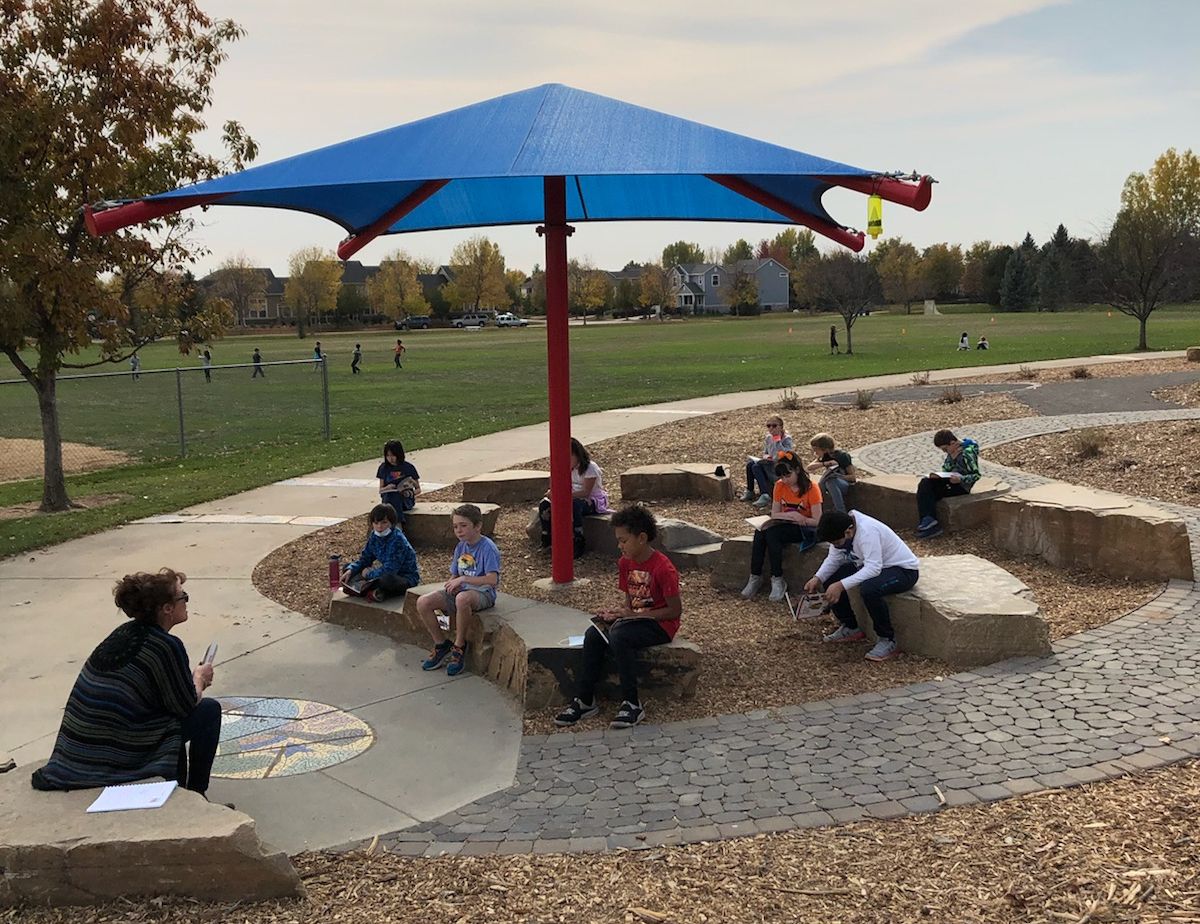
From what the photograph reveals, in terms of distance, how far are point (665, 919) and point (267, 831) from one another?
1840mm

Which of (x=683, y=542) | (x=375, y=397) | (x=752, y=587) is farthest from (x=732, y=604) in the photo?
(x=375, y=397)

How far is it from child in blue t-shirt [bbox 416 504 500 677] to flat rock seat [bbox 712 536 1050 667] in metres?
2.27

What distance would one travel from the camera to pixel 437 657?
20.9ft

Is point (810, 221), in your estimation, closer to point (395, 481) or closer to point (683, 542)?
point (683, 542)

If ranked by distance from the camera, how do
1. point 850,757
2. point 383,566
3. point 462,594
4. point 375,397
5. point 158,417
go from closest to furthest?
point 850,757, point 462,594, point 383,566, point 158,417, point 375,397

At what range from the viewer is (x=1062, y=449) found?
12.4 meters

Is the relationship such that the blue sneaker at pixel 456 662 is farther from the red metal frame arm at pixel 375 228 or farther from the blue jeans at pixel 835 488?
the blue jeans at pixel 835 488

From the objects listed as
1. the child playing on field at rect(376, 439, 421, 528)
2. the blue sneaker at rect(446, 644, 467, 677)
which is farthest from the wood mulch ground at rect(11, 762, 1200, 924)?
the child playing on field at rect(376, 439, 421, 528)

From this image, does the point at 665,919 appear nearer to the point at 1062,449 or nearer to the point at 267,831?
→ the point at 267,831

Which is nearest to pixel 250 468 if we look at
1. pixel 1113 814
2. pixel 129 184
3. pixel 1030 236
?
pixel 129 184

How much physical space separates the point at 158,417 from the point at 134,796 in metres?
23.2

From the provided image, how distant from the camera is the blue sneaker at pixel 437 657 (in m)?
Answer: 6.32

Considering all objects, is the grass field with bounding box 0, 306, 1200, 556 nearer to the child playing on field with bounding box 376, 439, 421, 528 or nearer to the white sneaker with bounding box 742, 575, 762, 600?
the child playing on field with bounding box 376, 439, 421, 528

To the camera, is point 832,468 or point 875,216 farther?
point 832,468
